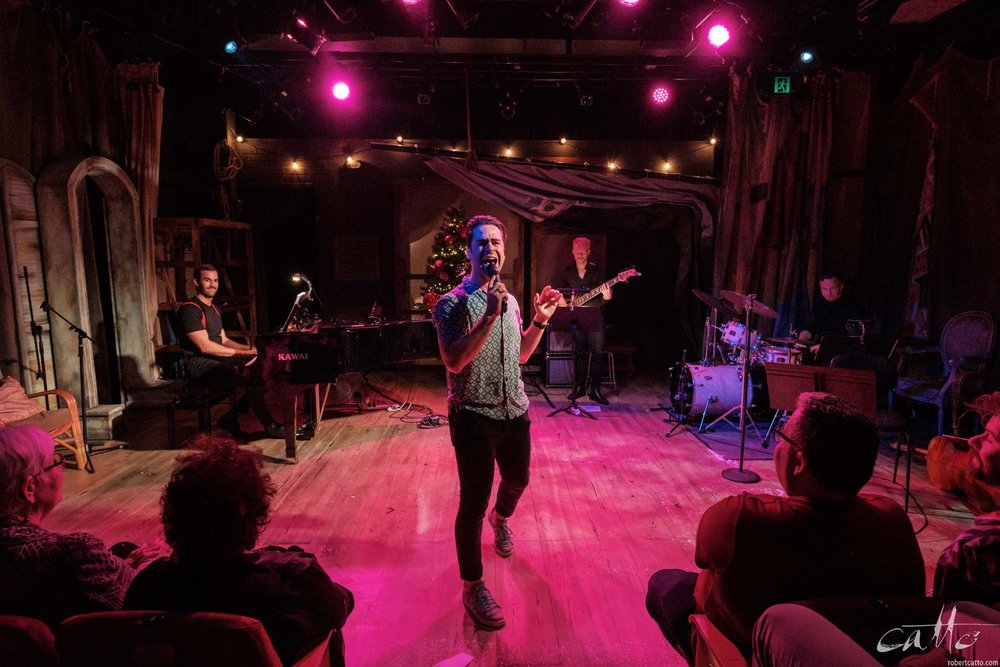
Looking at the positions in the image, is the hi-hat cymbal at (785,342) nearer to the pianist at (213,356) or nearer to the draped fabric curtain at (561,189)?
the draped fabric curtain at (561,189)

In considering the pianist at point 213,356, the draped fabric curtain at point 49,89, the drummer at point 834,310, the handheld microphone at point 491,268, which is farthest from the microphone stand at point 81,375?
the drummer at point 834,310

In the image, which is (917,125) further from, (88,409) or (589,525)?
(88,409)

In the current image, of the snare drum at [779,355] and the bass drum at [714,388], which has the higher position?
the snare drum at [779,355]

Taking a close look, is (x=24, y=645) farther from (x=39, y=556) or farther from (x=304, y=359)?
(x=304, y=359)

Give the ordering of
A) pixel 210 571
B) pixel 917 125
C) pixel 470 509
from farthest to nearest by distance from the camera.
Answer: pixel 917 125
pixel 470 509
pixel 210 571

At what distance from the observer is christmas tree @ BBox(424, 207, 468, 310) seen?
8.40m

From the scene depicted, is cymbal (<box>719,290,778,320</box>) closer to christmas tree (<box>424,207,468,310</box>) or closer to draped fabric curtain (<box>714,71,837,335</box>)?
draped fabric curtain (<box>714,71,837,335</box>)

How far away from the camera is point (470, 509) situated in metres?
2.52

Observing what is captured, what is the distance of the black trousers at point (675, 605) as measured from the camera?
6.25 ft

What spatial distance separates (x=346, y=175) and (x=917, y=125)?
7383 millimetres

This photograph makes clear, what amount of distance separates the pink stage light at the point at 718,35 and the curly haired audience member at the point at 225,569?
6.33m

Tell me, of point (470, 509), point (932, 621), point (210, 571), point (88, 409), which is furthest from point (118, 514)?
point (932, 621)

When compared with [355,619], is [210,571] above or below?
above

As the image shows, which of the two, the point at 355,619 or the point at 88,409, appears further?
the point at 88,409
